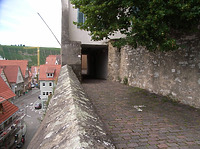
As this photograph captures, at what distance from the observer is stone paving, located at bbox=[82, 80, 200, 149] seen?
9.67ft

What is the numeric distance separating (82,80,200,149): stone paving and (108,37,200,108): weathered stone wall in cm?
56

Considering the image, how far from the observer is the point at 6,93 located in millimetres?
12664

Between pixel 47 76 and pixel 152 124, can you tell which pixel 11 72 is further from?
pixel 152 124

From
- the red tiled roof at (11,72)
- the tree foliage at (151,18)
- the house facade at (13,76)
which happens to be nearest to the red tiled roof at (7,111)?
the tree foliage at (151,18)

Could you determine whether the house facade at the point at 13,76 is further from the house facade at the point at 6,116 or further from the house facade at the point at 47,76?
the house facade at the point at 6,116

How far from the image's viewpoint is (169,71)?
6188 mm

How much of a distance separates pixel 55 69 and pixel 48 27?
53.3 feet

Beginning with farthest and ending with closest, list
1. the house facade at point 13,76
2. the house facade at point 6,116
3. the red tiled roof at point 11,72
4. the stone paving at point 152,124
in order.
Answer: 1. the red tiled roof at point 11,72
2. the house facade at point 13,76
3. the house facade at point 6,116
4. the stone paving at point 152,124

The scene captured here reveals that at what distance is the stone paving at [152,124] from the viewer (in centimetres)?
295

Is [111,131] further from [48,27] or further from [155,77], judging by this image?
[48,27]

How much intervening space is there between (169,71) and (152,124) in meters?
3.11

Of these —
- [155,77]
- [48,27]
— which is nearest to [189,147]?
[155,77]

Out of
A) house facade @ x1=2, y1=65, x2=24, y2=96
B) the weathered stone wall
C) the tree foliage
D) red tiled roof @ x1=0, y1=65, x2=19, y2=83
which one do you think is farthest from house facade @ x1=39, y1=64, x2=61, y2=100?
the tree foliage

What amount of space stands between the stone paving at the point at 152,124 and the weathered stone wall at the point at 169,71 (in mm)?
561
